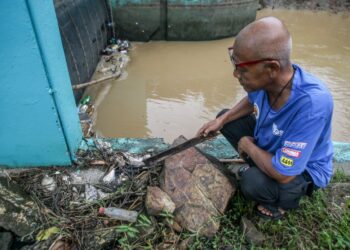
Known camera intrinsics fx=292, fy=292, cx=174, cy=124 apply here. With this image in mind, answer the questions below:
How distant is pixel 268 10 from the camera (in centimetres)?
966

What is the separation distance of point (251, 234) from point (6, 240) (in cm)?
169

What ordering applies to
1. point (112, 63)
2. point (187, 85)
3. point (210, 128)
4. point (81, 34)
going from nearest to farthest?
1. point (210, 128)
2. point (81, 34)
3. point (187, 85)
4. point (112, 63)

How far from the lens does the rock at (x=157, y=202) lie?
2.12 meters

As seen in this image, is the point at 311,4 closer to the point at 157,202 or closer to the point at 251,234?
the point at 251,234

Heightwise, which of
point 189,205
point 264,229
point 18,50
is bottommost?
point 264,229

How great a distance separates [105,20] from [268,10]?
565 cm

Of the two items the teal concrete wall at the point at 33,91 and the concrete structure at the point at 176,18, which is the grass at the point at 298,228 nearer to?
the teal concrete wall at the point at 33,91

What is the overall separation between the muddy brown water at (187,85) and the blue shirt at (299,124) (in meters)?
2.31

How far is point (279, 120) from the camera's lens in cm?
194

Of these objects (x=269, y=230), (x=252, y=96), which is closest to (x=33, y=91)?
(x=252, y=96)

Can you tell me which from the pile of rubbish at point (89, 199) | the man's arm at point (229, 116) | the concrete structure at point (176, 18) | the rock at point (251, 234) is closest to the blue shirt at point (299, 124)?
the man's arm at point (229, 116)

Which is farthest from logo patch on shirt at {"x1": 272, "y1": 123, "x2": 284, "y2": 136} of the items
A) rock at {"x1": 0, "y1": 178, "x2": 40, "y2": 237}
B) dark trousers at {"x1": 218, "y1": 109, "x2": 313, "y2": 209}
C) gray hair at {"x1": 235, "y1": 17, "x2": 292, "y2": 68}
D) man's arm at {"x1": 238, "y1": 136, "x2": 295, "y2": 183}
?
rock at {"x1": 0, "y1": 178, "x2": 40, "y2": 237}

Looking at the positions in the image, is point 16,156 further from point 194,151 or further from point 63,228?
point 194,151

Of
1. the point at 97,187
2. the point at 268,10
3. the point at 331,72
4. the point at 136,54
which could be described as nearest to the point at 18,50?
the point at 97,187
